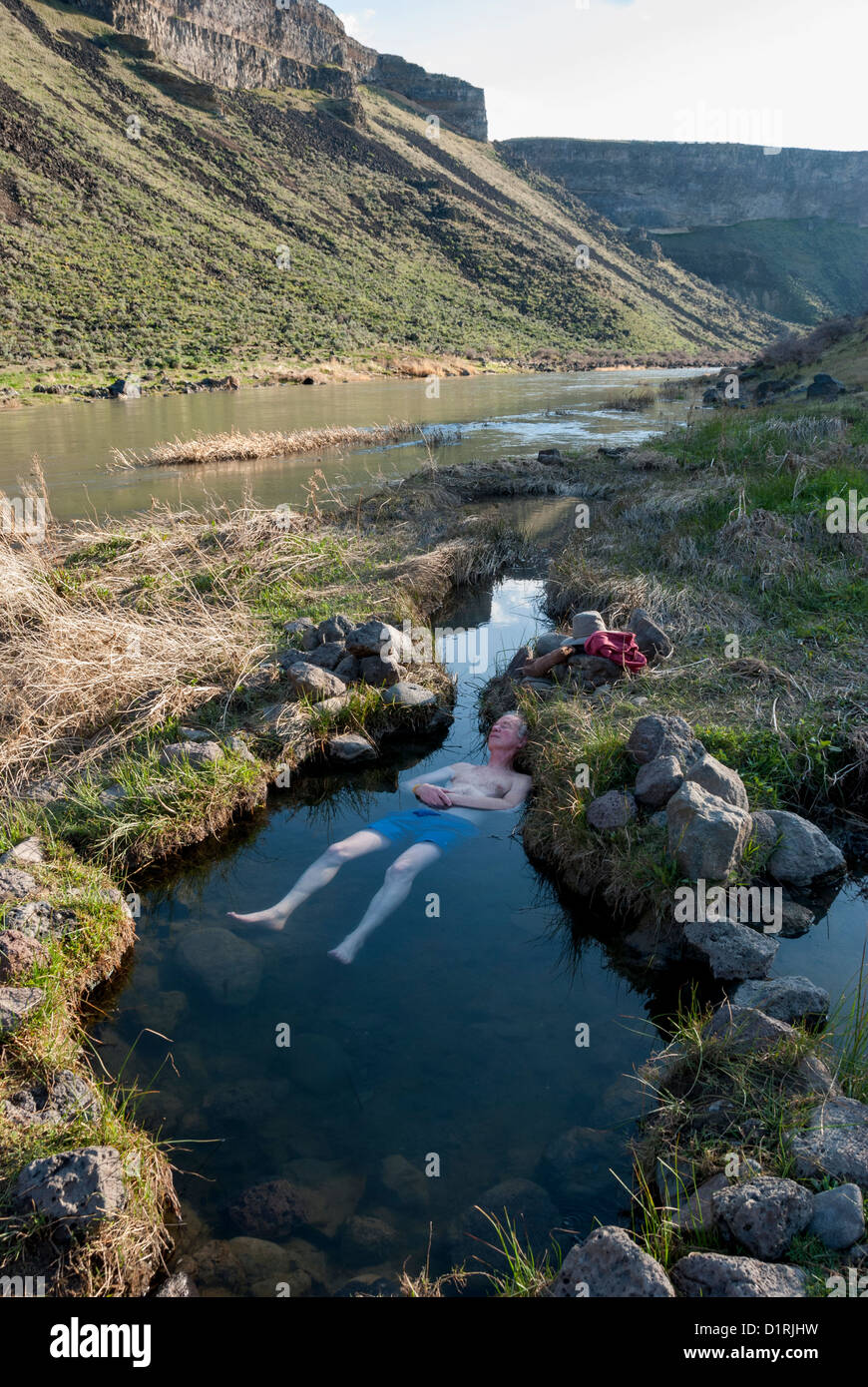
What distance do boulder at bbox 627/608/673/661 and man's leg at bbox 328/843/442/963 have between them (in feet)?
10.2

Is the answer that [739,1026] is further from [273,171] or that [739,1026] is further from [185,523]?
[273,171]

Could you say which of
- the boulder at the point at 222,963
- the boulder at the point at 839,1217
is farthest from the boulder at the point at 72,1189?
the boulder at the point at 839,1217

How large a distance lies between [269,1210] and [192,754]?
3295 mm

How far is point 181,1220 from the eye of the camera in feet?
10.2

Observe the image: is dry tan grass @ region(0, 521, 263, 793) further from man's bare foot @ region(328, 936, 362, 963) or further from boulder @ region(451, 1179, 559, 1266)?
boulder @ region(451, 1179, 559, 1266)

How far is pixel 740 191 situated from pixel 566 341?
80.7 meters

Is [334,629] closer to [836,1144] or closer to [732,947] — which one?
[732,947]

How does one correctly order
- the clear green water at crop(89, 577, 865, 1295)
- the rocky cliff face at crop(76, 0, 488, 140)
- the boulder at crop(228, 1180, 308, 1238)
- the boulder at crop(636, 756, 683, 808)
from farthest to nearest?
the rocky cliff face at crop(76, 0, 488, 140)
the boulder at crop(636, 756, 683, 808)
the clear green water at crop(89, 577, 865, 1295)
the boulder at crop(228, 1180, 308, 1238)

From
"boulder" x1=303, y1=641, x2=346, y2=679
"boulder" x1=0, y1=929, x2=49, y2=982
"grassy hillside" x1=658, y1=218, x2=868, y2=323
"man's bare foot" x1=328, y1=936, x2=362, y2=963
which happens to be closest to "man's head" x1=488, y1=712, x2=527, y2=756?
"boulder" x1=303, y1=641, x2=346, y2=679

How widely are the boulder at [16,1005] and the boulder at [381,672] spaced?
4.09m

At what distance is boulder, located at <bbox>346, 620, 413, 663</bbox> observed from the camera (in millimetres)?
7434

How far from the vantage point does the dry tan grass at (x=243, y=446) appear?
55.1ft

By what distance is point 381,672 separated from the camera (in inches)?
288

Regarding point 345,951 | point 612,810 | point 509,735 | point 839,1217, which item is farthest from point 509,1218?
point 509,735
